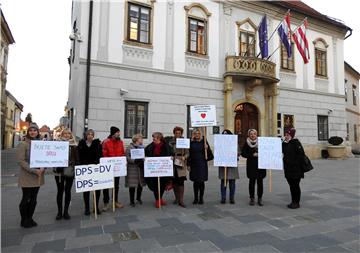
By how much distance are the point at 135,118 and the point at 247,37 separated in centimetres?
863

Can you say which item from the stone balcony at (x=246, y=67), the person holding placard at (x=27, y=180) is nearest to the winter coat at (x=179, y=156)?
the person holding placard at (x=27, y=180)

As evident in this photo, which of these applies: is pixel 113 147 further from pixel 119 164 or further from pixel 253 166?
pixel 253 166

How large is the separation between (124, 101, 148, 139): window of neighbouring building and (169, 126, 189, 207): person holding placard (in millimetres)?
7009

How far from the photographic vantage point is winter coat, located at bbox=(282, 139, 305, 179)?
21.2ft

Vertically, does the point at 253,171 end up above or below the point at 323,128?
below

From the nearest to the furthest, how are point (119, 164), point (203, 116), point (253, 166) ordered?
point (119, 164) < point (253, 166) < point (203, 116)

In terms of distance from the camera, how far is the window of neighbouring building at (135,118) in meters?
13.6

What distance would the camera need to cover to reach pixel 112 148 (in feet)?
21.2

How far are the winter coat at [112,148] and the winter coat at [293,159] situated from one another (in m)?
3.85

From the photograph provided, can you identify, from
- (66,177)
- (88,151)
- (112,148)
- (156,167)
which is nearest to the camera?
(66,177)

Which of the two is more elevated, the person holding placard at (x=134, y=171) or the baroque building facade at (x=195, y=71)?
the baroque building facade at (x=195, y=71)

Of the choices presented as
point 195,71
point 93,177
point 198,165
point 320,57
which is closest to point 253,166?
point 198,165

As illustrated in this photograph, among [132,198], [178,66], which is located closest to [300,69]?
[178,66]

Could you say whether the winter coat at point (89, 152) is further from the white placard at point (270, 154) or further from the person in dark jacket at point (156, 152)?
the white placard at point (270, 154)
